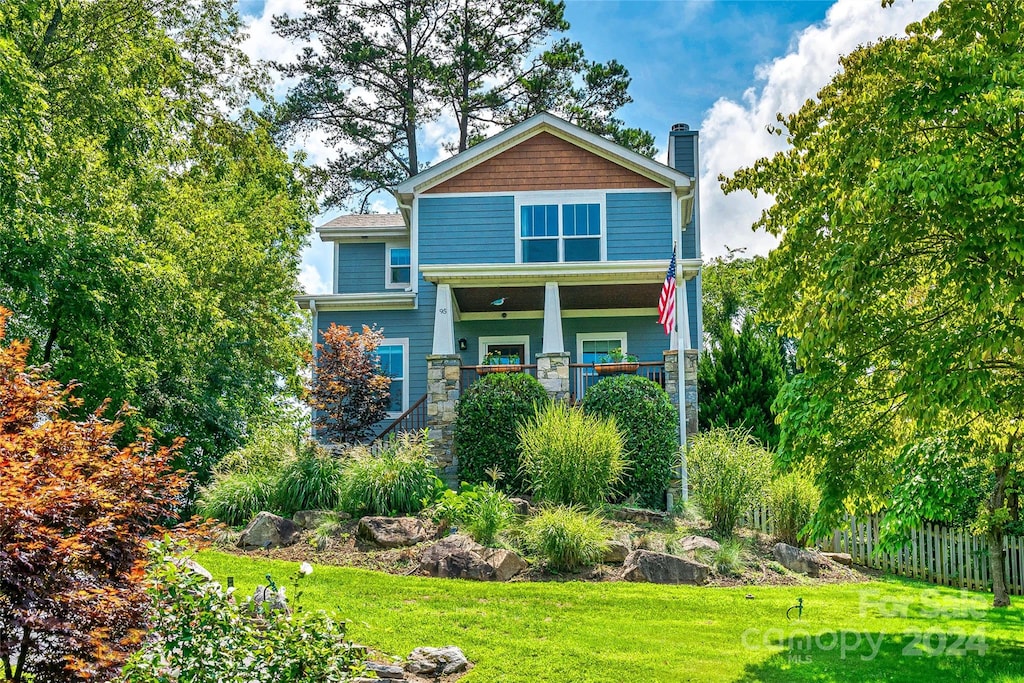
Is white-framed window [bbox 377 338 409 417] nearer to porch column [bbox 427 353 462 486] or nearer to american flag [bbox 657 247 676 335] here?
porch column [bbox 427 353 462 486]

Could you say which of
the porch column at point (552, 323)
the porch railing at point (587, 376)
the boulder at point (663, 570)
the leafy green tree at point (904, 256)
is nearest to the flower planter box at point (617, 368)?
the porch railing at point (587, 376)

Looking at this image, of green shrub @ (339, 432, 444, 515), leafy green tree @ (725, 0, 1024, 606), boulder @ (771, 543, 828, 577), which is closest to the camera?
leafy green tree @ (725, 0, 1024, 606)

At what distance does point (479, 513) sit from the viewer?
11.1 m

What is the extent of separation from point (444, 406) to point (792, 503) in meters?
6.15

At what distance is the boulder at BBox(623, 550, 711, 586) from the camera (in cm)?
1023

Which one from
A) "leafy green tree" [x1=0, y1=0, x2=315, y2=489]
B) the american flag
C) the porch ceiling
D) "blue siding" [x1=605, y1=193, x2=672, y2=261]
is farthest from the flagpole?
"leafy green tree" [x1=0, y1=0, x2=315, y2=489]

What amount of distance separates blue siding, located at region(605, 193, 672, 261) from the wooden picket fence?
681cm

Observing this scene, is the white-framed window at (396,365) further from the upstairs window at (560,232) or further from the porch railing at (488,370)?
the upstairs window at (560,232)

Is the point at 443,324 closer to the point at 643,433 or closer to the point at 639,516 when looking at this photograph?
the point at 643,433

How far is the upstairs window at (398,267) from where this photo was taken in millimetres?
20375

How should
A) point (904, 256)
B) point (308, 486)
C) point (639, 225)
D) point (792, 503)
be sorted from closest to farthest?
point (904, 256) < point (792, 503) < point (308, 486) < point (639, 225)

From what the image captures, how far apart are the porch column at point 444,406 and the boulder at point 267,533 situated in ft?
11.8

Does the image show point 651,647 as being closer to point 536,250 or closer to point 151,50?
point 536,250

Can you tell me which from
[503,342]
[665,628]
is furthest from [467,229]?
[665,628]
